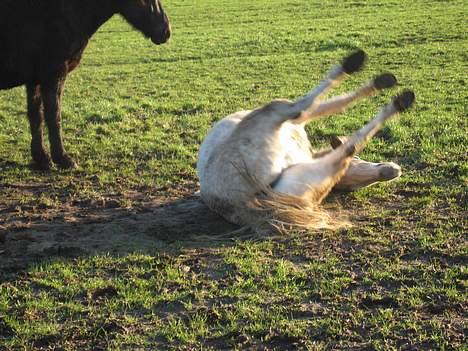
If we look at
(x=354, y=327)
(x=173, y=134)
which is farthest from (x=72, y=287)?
(x=173, y=134)

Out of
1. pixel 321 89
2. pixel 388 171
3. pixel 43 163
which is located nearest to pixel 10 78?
pixel 43 163

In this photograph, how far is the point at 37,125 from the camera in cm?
834

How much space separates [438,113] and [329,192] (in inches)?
156

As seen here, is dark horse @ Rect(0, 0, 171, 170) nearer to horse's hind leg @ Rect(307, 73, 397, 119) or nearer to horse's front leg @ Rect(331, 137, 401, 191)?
horse's hind leg @ Rect(307, 73, 397, 119)

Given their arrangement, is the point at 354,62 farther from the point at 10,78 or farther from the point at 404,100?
the point at 10,78

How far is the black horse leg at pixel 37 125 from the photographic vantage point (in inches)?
321

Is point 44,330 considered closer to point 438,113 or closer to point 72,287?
point 72,287

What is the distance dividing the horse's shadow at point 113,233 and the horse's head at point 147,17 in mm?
2694

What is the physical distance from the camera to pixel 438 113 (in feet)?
32.0

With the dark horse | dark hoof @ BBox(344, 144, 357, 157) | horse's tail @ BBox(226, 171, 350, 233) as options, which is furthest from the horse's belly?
dark hoof @ BBox(344, 144, 357, 157)

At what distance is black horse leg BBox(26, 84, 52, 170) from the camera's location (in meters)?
Result: 8.15

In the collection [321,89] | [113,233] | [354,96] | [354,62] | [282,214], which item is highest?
[354,62]

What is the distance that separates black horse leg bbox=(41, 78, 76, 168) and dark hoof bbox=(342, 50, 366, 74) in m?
3.27

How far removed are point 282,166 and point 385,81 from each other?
5.01 ft
